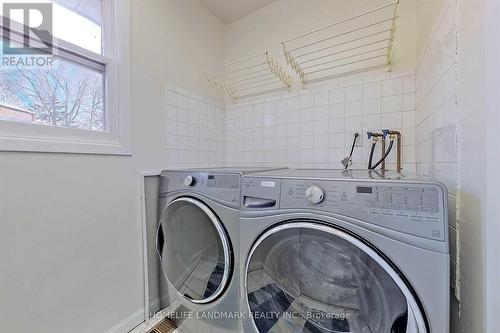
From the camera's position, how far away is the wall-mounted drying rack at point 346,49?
1527 millimetres

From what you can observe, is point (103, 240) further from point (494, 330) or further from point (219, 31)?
point (219, 31)

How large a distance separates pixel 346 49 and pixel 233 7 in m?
1.12

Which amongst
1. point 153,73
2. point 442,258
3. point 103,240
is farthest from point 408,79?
point 103,240

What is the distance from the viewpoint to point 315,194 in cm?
79

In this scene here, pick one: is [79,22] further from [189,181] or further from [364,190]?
[364,190]

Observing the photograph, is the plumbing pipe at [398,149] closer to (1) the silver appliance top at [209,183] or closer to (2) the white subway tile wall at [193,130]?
(1) the silver appliance top at [209,183]

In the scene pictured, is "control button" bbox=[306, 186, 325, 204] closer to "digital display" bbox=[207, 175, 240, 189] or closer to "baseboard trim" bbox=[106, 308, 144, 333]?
"digital display" bbox=[207, 175, 240, 189]

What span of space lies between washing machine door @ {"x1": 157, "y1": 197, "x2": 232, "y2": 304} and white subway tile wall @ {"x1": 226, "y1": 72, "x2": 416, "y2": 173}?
3.05 feet

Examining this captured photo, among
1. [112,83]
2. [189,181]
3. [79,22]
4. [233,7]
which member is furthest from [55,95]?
[233,7]

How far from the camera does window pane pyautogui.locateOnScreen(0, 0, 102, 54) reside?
45.2 inches

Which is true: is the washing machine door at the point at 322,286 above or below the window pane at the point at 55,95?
below

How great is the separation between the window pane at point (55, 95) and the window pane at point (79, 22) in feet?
0.43

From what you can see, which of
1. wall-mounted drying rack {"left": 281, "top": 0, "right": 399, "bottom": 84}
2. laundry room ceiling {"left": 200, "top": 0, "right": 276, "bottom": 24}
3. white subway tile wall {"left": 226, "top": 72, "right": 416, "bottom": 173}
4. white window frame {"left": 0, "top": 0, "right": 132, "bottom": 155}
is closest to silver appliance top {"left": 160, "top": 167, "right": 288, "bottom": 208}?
white window frame {"left": 0, "top": 0, "right": 132, "bottom": 155}

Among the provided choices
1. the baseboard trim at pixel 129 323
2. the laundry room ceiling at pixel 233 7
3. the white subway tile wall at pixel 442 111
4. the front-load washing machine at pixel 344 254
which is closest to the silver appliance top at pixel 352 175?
the front-load washing machine at pixel 344 254
